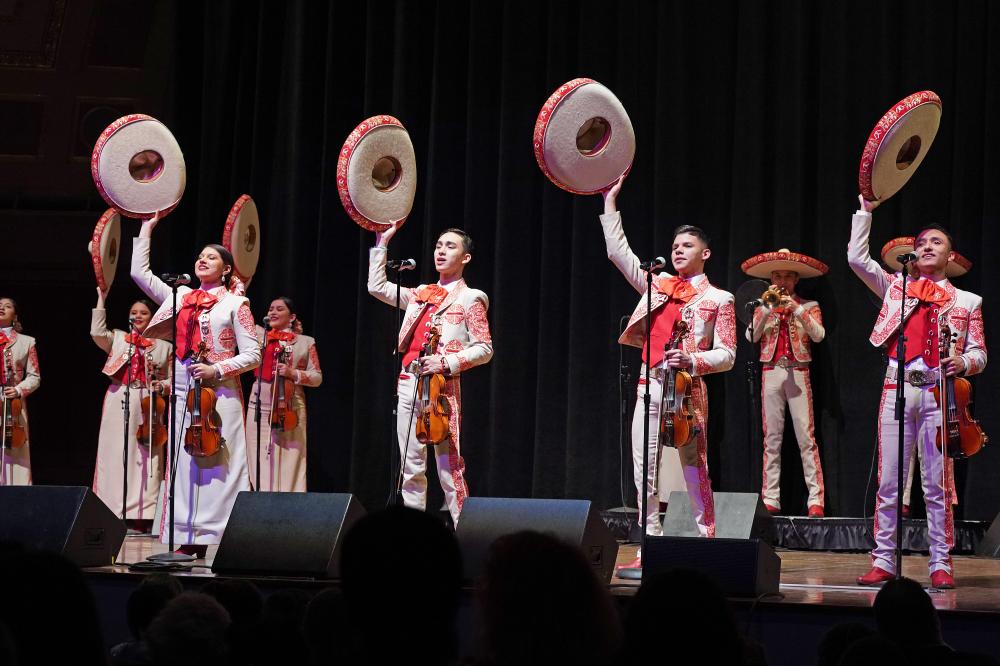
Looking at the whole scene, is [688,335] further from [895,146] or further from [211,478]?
[211,478]

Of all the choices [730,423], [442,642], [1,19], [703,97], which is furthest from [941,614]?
[1,19]

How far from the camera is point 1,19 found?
39.5 feet

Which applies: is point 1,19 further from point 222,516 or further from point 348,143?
point 222,516

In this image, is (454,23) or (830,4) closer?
(830,4)

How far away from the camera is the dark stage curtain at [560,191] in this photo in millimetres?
8680

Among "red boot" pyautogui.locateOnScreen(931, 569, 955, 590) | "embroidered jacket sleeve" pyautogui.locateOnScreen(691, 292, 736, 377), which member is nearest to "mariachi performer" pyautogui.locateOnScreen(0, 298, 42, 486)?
"embroidered jacket sleeve" pyautogui.locateOnScreen(691, 292, 736, 377)

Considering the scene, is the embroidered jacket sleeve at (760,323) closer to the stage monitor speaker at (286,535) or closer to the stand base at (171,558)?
the stage monitor speaker at (286,535)

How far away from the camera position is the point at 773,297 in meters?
8.52

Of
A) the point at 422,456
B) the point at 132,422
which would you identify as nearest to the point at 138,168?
the point at 422,456

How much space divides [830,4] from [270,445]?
18.4ft

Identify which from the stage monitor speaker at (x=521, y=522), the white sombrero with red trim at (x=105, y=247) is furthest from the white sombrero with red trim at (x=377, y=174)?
the stage monitor speaker at (x=521, y=522)

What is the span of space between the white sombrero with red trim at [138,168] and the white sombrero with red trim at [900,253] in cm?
472

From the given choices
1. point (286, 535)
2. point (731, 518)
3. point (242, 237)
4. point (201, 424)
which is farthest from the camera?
point (242, 237)

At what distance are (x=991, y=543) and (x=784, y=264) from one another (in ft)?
7.69
